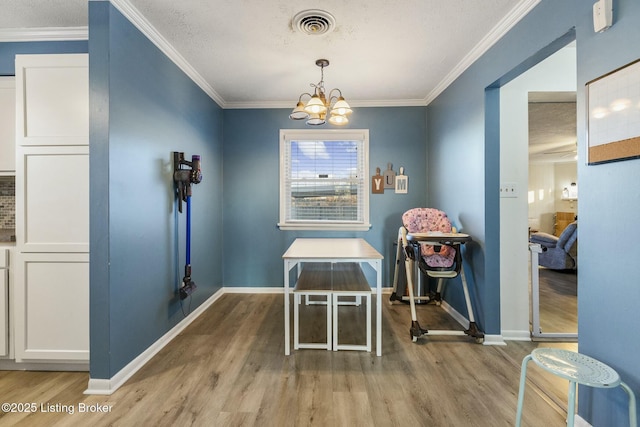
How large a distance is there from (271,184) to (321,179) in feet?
2.30

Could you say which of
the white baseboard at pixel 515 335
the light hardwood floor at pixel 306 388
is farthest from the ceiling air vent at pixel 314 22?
the white baseboard at pixel 515 335

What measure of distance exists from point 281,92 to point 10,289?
10.1 ft

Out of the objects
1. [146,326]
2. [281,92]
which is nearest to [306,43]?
[281,92]

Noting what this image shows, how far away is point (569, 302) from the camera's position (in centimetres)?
353

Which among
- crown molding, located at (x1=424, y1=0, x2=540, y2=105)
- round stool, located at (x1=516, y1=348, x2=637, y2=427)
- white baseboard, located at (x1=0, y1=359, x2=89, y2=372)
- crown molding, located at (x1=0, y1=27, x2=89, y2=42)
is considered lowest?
white baseboard, located at (x1=0, y1=359, x2=89, y2=372)

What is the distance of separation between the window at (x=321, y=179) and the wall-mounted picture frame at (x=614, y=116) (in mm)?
2625

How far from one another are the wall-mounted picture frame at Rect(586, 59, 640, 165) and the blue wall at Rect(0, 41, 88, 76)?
3327 mm

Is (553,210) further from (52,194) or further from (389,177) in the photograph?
(52,194)

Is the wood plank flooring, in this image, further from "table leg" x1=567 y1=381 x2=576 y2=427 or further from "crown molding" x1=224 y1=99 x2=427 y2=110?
"crown molding" x1=224 y1=99 x2=427 y2=110

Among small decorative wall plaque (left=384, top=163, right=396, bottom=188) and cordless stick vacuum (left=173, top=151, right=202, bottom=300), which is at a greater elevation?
small decorative wall plaque (left=384, top=163, right=396, bottom=188)

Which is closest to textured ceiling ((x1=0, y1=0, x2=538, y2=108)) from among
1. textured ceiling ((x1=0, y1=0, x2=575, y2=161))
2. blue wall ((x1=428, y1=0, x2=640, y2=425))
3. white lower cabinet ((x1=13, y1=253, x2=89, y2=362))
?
textured ceiling ((x1=0, y1=0, x2=575, y2=161))

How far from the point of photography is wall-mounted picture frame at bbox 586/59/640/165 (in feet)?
4.17

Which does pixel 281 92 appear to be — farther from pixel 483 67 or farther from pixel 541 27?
pixel 541 27

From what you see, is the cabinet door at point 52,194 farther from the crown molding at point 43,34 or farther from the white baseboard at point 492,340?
the white baseboard at point 492,340
